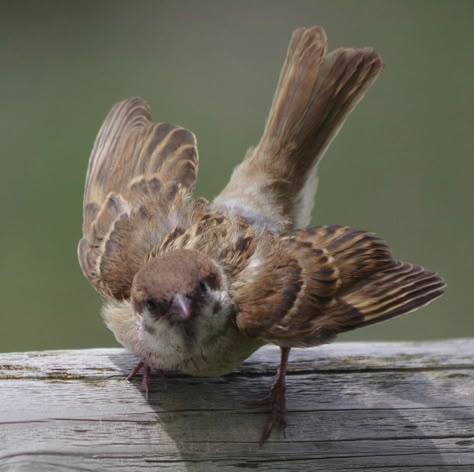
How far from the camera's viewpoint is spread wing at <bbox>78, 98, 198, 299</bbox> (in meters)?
3.89

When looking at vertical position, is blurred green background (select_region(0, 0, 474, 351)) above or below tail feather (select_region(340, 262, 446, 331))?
below

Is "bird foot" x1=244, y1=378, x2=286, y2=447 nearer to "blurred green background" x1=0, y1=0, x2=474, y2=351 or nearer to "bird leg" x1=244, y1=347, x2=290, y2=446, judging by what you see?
"bird leg" x1=244, y1=347, x2=290, y2=446

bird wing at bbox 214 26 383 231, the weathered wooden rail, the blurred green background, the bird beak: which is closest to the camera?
the weathered wooden rail

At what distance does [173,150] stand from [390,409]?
1.35m

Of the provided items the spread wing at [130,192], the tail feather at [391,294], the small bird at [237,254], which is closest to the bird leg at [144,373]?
the small bird at [237,254]

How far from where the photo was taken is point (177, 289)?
349 centimetres

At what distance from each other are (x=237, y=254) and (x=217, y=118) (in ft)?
15.6

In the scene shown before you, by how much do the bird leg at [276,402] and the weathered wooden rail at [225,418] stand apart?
29mm

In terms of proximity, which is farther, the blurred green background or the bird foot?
the blurred green background

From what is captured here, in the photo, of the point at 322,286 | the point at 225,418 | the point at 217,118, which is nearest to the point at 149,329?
the point at 225,418

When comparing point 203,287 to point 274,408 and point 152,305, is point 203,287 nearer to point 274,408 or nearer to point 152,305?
point 152,305

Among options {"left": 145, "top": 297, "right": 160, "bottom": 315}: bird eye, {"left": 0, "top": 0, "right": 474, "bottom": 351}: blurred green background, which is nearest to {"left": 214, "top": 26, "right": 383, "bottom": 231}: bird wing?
{"left": 145, "top": 297, "right": 160, "bottom": 315}: bird eye

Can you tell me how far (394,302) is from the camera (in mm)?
3646

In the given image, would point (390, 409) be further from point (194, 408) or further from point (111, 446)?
point (111, 446)
